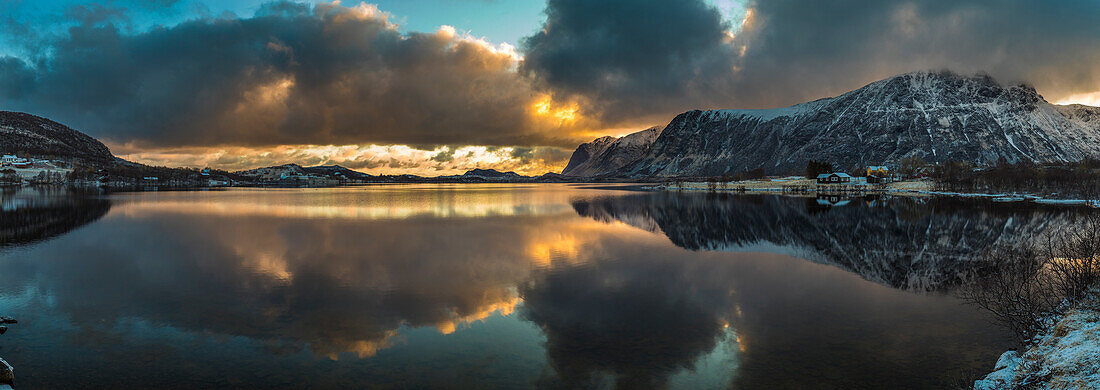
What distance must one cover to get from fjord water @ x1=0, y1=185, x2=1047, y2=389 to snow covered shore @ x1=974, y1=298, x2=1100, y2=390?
883 mm

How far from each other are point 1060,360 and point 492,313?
15.0 metres

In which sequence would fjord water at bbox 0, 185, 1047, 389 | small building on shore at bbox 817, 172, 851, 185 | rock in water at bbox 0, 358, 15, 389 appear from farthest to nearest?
small building on shore at bbox 817, 172, 851, 185
fjord water at bbox 0, 185, 1047, 389
rock in water at bbox 0, 358, 15, 389

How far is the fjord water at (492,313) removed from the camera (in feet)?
40.0

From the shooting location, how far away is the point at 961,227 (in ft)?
144

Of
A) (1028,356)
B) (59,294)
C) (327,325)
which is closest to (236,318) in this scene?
(327,325)

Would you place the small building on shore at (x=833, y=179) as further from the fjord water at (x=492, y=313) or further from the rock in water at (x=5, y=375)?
the rock in water at (x=5, y=375)

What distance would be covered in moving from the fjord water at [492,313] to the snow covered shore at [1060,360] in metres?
0.88

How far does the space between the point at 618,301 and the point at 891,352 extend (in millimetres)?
9028

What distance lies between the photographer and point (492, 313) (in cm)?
1772

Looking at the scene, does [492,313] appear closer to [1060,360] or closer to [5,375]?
[5,375]

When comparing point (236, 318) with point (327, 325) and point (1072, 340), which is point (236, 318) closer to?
point (327, 325)

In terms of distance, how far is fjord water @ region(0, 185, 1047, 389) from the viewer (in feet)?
40.0

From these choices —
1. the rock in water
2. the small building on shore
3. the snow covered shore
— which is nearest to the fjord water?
the rock in water

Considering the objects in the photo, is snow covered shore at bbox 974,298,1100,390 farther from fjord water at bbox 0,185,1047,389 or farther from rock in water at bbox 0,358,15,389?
rock in water at bbox 0,358,15,389
